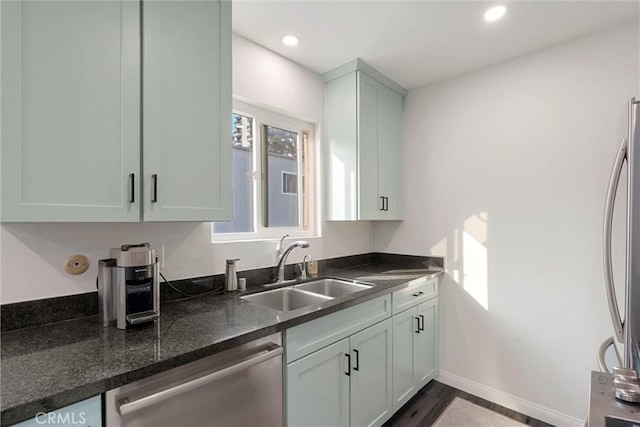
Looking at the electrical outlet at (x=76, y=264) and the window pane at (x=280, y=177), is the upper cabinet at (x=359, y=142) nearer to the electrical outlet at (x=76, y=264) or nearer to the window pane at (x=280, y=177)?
the window pane at (x=280, y=177)

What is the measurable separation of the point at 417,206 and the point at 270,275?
1416 mm

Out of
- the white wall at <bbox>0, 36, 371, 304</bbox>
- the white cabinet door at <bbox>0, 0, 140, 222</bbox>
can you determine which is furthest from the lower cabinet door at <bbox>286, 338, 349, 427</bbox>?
the white cabinet door at <bbox>0, 0, 140, 222</bbox>

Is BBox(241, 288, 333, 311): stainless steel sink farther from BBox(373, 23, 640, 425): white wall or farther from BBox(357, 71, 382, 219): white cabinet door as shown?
BBox(373, 23, 640, 425): white wall

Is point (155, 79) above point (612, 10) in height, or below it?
below

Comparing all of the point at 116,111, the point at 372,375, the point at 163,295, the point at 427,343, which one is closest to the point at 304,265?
the point at 372,375

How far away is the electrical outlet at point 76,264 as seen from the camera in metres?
1.26

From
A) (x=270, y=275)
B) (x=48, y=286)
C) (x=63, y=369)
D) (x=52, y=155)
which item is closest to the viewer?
(x=63, y=369)

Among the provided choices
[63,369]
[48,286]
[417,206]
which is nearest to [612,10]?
[417,206]

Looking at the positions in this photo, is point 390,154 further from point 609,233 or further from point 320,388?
point 320,388

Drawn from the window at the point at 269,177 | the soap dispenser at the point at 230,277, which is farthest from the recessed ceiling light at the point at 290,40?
the soap dispenser at the point at 230,277

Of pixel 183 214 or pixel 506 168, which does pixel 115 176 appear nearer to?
pixel 183 214

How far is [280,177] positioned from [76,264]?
1322mm

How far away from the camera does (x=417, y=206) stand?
104 inches

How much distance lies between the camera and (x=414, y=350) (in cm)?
217
